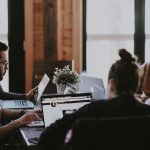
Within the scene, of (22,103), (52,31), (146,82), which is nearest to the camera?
(146,82)

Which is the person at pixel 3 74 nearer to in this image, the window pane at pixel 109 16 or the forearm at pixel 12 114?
the forearm at pixel 12 114

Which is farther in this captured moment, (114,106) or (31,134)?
(31,134)

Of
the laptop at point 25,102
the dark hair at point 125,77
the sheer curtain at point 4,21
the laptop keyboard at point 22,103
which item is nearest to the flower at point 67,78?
the laptop at point 25,102

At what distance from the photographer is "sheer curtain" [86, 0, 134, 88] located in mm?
5484

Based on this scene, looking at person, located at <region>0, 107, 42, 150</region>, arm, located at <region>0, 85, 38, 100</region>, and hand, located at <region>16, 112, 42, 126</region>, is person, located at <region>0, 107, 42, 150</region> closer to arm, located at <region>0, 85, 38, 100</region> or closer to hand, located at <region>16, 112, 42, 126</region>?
hand, located at <region>16, 112, 42, 126</region>

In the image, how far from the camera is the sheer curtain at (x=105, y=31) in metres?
5.48

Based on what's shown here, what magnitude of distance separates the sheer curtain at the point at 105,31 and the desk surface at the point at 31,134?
294cm

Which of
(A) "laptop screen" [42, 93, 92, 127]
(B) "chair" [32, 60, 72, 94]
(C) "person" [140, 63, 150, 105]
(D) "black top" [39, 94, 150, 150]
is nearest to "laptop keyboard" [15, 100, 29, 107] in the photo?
(B) "chair" [32, 60, 72, 94]

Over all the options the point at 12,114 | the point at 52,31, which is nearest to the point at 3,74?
the point at 12,114

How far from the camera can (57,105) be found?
2543mm

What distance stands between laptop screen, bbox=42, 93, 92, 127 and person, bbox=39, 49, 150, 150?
25.0 inches

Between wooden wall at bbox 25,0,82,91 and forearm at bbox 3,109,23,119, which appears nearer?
forearm at bbox 3,109,23,119

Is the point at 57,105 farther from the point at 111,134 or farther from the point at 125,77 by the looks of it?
the point at 111,134

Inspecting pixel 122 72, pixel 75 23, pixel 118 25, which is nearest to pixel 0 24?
pixel 75 23
